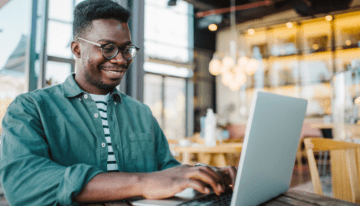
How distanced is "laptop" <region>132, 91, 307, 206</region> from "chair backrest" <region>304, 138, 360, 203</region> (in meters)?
0.55

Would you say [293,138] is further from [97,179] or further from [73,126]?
[73,126]

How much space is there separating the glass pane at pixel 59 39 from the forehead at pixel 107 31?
111 cm

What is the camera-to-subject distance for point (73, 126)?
3.47 feet

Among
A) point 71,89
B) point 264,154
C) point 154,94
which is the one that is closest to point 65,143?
point 71,89

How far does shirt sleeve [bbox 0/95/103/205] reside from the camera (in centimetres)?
73

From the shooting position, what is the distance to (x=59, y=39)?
2201 millimetres

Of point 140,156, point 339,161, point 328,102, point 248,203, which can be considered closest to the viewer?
point 248,203

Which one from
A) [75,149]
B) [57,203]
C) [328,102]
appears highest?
[328,102]

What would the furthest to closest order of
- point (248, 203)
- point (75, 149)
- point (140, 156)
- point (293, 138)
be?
point (140, 156) < point (75, 149) < point (293, 138) < point (248, 203)

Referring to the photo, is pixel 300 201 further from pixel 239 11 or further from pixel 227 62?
pixel 239 11

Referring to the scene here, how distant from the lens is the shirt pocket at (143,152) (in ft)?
3.94

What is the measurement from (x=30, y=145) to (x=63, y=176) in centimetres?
18

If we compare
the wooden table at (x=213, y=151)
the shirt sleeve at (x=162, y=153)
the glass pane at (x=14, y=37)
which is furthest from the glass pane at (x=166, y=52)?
the shirt sleeve at (x=162, y=153)

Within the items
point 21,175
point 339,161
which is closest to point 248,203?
point 21,175
